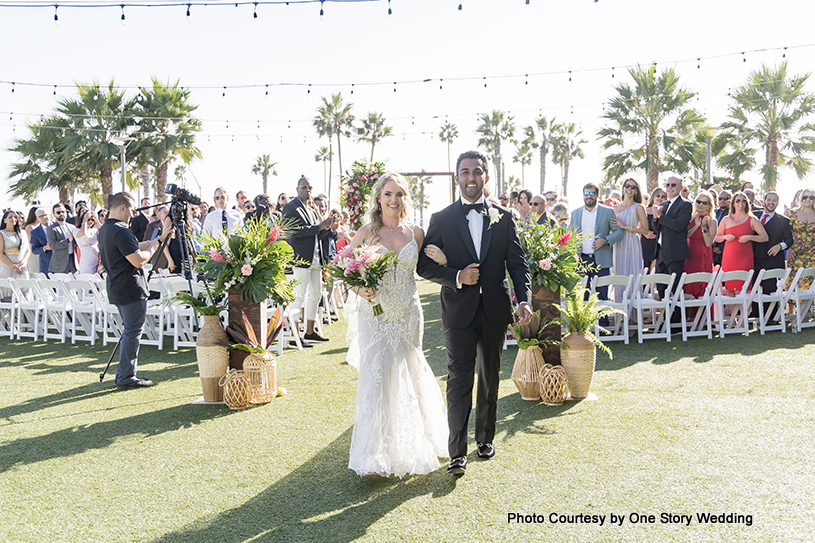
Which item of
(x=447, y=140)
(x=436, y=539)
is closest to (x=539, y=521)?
(x=436, y=539)

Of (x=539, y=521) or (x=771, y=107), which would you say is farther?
(x=771, y=107)

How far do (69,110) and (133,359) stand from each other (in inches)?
792

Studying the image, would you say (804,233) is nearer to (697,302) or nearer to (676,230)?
(676,230)

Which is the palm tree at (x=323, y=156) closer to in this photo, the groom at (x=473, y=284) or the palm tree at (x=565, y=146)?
the palm tree at (x=565, y=146)

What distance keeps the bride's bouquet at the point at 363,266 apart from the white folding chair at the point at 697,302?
5.99m

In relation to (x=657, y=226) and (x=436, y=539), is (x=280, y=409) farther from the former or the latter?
(x=657, y=226)

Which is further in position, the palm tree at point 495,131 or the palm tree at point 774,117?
the palm tree at point 495,131

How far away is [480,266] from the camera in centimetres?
407

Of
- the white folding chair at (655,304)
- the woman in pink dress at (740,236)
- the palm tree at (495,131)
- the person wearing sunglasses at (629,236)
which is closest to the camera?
Result: the white folding chair at (655,304)

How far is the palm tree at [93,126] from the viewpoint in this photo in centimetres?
2333

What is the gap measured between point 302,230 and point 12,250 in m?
5.65

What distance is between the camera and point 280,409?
595 centimetres

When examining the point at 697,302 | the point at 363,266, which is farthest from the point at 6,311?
the point at 697,302

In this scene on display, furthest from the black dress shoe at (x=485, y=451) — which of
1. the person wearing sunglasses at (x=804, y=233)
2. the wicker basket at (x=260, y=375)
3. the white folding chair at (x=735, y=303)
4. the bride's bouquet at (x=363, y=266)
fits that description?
the person wearing sunglasses at (x=804, y=233)
